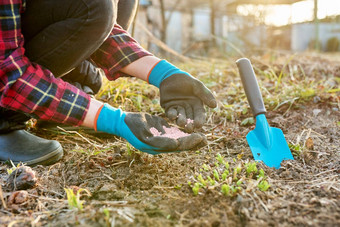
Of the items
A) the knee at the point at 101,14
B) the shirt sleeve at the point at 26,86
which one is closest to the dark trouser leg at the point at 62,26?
the knee at the point at 101,14

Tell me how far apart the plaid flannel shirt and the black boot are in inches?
11.3

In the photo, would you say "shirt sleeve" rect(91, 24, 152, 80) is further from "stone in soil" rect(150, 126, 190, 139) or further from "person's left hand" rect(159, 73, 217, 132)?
"stone in soil" rect(150, 126, 190, 139)

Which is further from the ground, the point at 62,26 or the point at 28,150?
the point at 62,26

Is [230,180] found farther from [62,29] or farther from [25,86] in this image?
[62,29]

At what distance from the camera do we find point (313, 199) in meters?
0.95

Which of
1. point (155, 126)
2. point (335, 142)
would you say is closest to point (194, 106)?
point (155, 126)

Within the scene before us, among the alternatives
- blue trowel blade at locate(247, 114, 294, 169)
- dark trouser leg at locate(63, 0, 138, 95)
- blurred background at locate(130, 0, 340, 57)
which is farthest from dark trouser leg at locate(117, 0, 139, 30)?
blurred background at locate(130, 0, 340, 57)

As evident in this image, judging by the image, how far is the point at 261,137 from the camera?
140cm

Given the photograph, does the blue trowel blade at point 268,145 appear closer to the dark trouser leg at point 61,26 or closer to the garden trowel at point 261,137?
the garden trowel at point 261,137

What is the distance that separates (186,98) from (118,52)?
1.56ft

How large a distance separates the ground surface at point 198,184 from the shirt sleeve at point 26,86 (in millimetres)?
297

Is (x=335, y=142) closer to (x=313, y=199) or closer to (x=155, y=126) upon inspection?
(x=313, y=199)

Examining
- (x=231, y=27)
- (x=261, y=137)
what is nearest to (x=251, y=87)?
(x=261, y=137)

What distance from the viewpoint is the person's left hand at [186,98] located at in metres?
1.29
